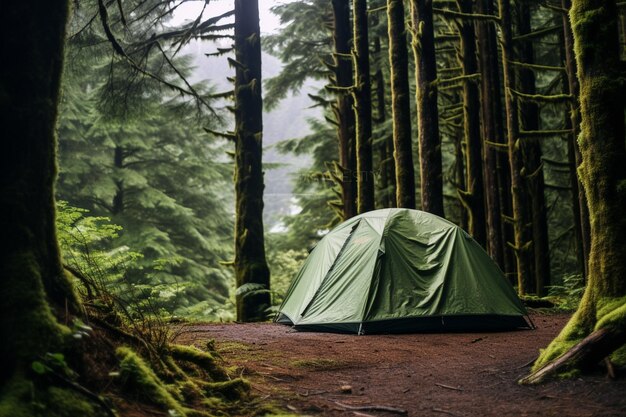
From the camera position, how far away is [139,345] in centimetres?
359

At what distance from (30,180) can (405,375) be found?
138 inches

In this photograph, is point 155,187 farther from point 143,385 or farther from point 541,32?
point 143,385

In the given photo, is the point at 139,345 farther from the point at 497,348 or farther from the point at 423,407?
the point at 497,348

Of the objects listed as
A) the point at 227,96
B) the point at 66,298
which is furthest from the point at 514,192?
the point at 66,298

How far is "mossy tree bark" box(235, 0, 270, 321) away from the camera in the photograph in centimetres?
1088

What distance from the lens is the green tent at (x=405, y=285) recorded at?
7.68m

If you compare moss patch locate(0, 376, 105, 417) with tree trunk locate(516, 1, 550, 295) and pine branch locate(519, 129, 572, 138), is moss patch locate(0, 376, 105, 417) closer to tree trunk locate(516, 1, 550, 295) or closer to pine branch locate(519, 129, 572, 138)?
pine branch locate(519, 129, 572, 138)

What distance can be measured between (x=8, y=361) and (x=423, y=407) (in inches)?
102

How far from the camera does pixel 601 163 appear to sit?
4391mm

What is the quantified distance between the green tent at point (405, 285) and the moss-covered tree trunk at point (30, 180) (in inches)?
204

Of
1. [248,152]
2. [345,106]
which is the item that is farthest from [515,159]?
[248,152]

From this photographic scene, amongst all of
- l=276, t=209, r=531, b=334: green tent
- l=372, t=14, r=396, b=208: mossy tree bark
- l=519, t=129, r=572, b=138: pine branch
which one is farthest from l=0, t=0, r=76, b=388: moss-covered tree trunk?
l=372, t=14, r=396, b=208: mossy tree bark

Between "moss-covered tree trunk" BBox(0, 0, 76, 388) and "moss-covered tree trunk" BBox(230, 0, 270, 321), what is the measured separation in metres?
7.78

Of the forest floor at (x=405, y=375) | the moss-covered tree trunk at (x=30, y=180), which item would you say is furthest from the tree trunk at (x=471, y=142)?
the moss-covered tree trunk at (x=30, y=180)
